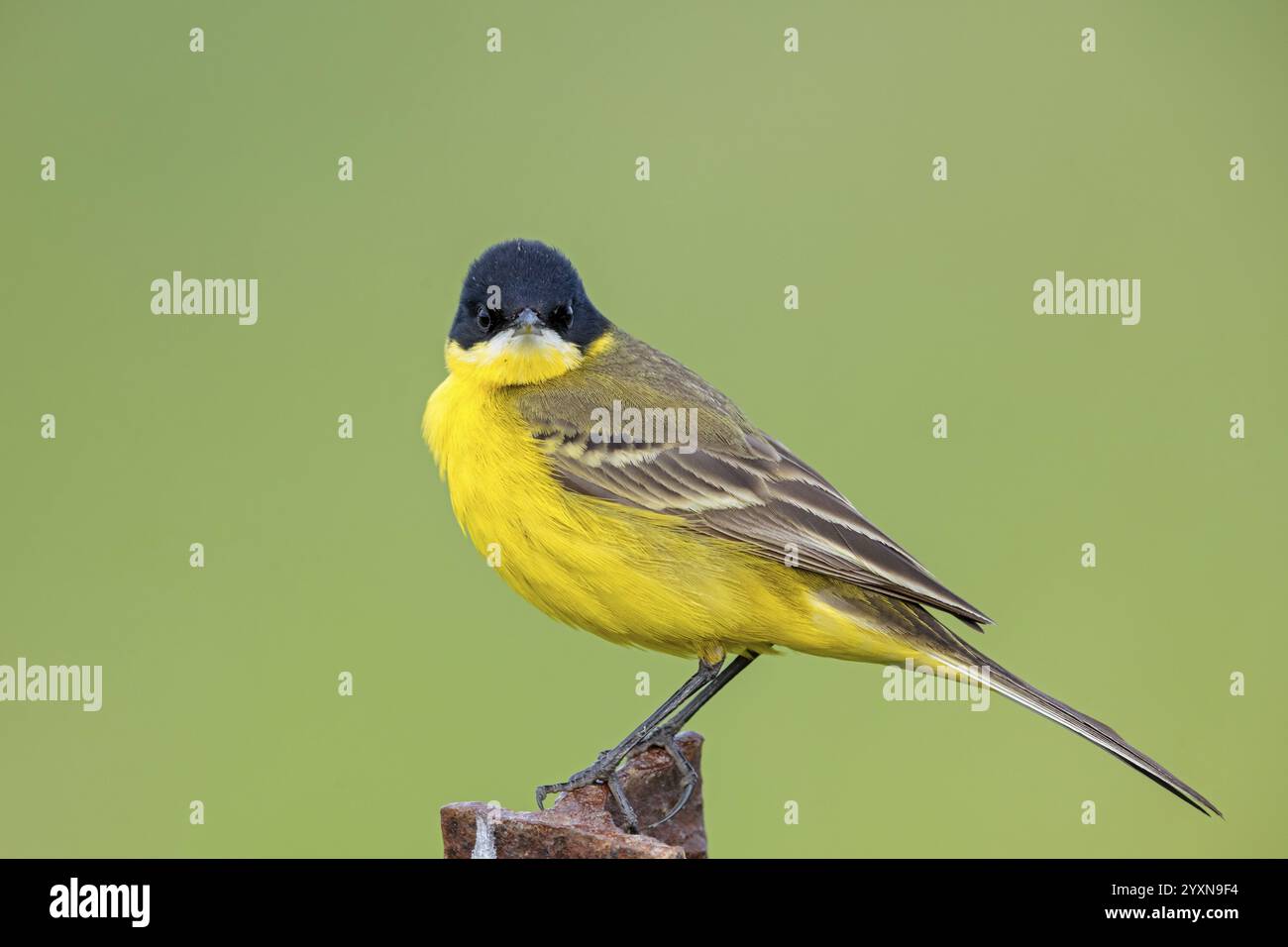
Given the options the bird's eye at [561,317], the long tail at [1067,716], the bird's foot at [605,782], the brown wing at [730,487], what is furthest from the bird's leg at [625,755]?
the bird's eye at [561,317]

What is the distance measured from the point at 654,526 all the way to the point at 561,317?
49.5 inches

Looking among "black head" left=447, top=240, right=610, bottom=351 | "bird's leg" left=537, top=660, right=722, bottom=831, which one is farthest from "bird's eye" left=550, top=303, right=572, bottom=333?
"bird's leg" left=537, top=660, right=722, bottom=831

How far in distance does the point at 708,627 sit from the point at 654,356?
1705 mm

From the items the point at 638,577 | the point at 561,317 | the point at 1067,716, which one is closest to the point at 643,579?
the point at 638,577

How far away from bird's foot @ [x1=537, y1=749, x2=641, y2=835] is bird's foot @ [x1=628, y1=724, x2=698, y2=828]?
14cm

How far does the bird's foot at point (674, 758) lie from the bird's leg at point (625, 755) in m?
0.04

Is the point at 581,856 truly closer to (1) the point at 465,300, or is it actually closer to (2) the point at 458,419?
(2) the point at 458,419

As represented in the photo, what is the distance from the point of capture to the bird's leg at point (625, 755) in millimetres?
6523

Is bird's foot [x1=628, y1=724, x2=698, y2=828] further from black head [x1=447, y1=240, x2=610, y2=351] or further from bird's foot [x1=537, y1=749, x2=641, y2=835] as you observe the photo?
black head [x1=447, y1=240, x2=610, y2=351]

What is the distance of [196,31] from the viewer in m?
14.1

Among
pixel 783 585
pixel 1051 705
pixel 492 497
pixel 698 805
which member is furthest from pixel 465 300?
pixel 1051 705

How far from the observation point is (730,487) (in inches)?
274

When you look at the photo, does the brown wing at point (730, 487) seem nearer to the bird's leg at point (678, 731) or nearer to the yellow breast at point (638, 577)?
the yellow breast at point (638, 577)

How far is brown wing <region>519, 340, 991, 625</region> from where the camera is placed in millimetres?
6598
